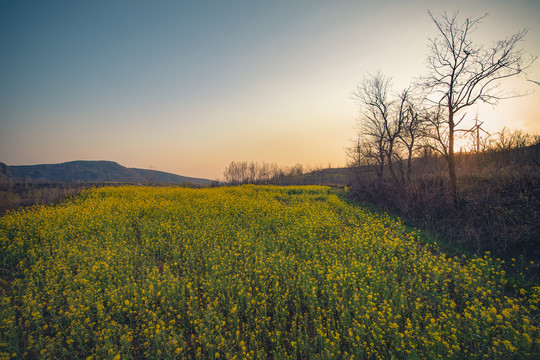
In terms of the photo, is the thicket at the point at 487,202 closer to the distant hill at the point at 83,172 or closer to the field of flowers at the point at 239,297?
the field of flowers at the point at 239,297

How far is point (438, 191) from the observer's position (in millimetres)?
11539

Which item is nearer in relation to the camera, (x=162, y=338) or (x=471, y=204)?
(x=162, y=338)

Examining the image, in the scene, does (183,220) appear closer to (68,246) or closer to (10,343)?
(68,246)

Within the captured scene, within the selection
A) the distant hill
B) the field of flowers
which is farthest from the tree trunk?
the distant hill

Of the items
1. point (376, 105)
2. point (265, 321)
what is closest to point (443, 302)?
point (265, 321)

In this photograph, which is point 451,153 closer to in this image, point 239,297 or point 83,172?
point 239,297

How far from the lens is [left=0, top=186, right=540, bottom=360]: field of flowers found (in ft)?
11.4

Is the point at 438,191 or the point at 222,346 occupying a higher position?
the point at 438,191

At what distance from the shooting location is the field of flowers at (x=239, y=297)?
11.4 feet

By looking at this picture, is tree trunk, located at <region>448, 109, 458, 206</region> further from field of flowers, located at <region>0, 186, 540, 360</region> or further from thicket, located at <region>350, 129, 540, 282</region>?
field of flowers, located at <region>0, 186, 540, 360</region>

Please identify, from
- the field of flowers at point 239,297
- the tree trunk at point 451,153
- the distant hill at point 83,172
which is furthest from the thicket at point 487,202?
the distant hill at point 83,172

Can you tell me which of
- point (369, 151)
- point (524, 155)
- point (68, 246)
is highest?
point (369, 151)

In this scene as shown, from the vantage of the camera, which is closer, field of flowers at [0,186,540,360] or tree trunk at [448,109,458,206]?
field of flowers at [0,186,540,360]

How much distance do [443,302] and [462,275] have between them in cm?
170
